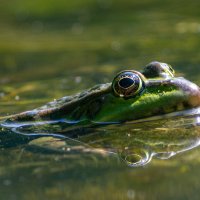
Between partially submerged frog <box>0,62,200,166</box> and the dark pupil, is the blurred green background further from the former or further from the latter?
the dark pupil

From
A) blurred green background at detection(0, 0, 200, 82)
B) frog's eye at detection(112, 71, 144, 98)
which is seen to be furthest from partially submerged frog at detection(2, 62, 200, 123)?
blurred green background at detection(0, 0, 200, 82)

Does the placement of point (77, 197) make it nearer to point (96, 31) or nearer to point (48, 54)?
point (48, 54)

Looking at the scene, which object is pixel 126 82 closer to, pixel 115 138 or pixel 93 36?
pixel 115 138

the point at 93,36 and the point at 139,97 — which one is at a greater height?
the point at 93,36

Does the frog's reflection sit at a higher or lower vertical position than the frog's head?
lower

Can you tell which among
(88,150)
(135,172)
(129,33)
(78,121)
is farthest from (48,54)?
(135,172)

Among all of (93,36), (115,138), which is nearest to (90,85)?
(115,138)

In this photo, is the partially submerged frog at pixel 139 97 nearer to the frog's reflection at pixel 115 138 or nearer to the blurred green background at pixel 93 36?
the frog's reflection at pixel 115 138
